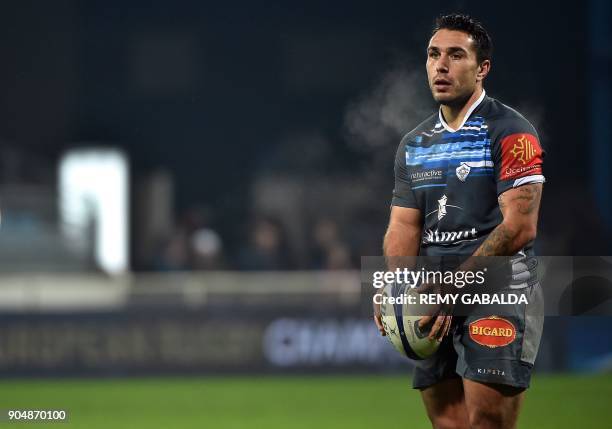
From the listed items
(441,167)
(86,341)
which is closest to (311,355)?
(86,341)

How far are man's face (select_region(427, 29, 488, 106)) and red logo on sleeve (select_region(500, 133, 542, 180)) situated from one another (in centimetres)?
29

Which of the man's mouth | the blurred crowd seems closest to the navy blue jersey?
the man's mouth

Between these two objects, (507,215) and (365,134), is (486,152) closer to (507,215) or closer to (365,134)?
(507,215)

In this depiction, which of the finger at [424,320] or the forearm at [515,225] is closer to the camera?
the forearm at [515,225]

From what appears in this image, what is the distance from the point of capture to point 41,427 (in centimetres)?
856

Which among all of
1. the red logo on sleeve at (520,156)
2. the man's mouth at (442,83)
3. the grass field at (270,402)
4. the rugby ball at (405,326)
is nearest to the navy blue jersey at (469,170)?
the red logo on sleeve at (520,156)

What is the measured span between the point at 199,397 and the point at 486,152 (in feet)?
21.3

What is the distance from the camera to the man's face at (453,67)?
15.5 feet

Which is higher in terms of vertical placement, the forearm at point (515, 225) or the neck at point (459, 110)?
the neck at point (459, 110)

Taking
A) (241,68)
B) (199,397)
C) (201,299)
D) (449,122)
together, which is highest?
(241,68)

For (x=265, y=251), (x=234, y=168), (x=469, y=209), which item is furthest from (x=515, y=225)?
(x=234, y=168)

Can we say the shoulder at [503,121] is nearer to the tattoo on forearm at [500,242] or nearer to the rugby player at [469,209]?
the rugby player at [469,209]

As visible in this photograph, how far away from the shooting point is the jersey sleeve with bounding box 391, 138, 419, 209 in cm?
499

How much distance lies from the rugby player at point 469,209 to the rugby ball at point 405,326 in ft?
0.25
